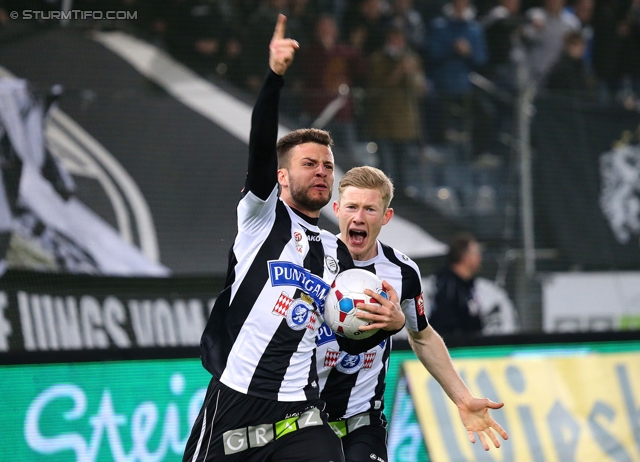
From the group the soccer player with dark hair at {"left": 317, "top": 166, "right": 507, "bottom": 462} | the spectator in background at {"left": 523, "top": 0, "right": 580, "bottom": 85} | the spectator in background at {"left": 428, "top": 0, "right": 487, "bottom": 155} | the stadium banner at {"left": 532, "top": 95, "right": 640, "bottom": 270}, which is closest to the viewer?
the soccer player with dark hair at {"left": 317, "top": 166, "right": 507, "bottom": 462}

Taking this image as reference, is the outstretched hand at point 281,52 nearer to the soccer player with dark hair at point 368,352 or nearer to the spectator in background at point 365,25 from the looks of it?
the soccer player with dark hair at point 368,352

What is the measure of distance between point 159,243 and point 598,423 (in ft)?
14.9

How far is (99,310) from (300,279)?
192 inches

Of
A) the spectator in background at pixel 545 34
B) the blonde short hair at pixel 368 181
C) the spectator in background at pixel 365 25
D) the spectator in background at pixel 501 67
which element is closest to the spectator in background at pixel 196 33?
the spectator in background at pixel 365 25

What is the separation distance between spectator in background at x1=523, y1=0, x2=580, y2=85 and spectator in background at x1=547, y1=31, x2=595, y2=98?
0.31 feet

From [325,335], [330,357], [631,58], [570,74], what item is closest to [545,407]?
[330,357]

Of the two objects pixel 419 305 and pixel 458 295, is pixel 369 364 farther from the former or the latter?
pixel 458 295

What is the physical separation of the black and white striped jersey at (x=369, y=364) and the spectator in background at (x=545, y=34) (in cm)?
665

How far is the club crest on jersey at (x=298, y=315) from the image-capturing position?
4414 mm

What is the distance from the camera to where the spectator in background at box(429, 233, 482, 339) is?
9133 mm

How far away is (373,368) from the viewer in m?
5.29

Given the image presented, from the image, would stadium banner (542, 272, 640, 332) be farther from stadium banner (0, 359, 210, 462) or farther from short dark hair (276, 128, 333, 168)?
short dark hair (276, 128, 333, 168)

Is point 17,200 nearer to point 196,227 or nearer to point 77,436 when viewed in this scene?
point 196,227

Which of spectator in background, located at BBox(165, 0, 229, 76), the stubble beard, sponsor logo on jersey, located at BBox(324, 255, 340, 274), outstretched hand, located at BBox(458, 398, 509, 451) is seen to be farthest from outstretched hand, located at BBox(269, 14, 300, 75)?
spectator in background, located at BBox(165, 0, 229, 76)
